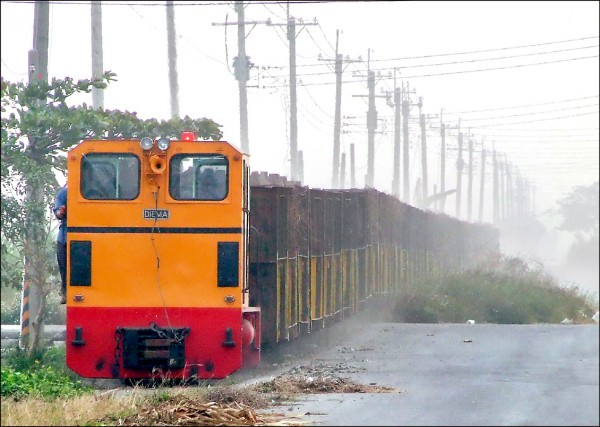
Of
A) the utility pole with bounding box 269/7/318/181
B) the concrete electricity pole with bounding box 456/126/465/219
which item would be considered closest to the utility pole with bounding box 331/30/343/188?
the utility pole with bounding box 269/7/318/181

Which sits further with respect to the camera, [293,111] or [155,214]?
[293,111]

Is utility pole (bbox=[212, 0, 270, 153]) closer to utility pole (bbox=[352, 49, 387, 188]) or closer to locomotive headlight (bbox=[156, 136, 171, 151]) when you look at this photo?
utility pole (bbox=[352, 49, 387, 188])

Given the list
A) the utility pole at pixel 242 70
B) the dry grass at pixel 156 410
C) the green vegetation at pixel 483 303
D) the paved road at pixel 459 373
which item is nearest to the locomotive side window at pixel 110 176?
the dry grass at pixel 156 410

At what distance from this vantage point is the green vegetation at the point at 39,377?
10587 mm

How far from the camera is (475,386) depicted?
1170cm

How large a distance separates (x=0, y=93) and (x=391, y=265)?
1274 cm

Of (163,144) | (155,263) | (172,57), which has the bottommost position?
(155,263)

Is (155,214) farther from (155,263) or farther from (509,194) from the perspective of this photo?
(509,194)

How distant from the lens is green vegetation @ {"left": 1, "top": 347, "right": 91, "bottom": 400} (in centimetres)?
1059

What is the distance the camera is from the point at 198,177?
1235 centimetres

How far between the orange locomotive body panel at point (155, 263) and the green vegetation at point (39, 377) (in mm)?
404

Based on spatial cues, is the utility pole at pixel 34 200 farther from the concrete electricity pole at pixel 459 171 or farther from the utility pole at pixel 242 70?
the concrete electricity pole at pixel 459 171

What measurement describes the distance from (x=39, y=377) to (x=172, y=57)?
1642 centimetres

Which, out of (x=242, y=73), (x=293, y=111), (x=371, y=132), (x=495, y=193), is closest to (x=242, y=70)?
(x=242, y=73)
